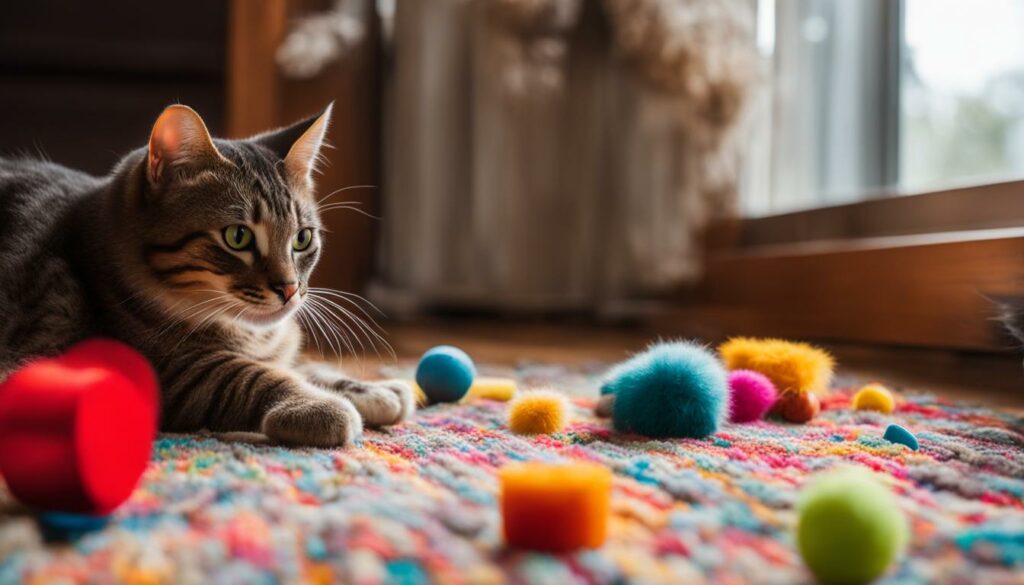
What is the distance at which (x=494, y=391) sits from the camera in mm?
1210

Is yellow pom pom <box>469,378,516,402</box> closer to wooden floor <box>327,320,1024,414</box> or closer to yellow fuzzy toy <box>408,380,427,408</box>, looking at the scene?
yellow fuzzy toy <box>408,380,427,408</box>

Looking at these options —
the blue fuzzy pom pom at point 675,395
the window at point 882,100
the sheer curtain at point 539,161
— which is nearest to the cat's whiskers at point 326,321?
the blue fuzzy pom pom at point 675,395

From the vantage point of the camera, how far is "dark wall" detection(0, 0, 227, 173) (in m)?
2.43

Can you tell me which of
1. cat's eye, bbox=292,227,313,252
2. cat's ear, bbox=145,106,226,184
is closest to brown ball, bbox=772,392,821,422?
cat's eye, bbox=292,227,313,252

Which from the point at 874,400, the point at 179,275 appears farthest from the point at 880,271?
the point at 179,275

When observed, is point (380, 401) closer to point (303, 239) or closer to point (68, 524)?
point (303, 239)

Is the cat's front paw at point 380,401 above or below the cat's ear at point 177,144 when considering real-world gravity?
below

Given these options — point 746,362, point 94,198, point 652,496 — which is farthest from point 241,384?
point 746,362

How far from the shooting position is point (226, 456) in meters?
0.78

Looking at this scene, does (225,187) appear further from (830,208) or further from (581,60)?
(581,60)

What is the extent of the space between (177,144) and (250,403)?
0.32 metres

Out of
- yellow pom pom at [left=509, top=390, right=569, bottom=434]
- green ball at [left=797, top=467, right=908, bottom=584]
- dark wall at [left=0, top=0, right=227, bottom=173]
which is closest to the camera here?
green ball at [left=797, top=467, right=908, bottom=584]

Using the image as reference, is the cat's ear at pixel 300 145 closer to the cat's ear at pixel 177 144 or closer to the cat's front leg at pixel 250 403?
the cat's ear at pixel 177 144

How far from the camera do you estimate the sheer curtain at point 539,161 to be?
261cm
